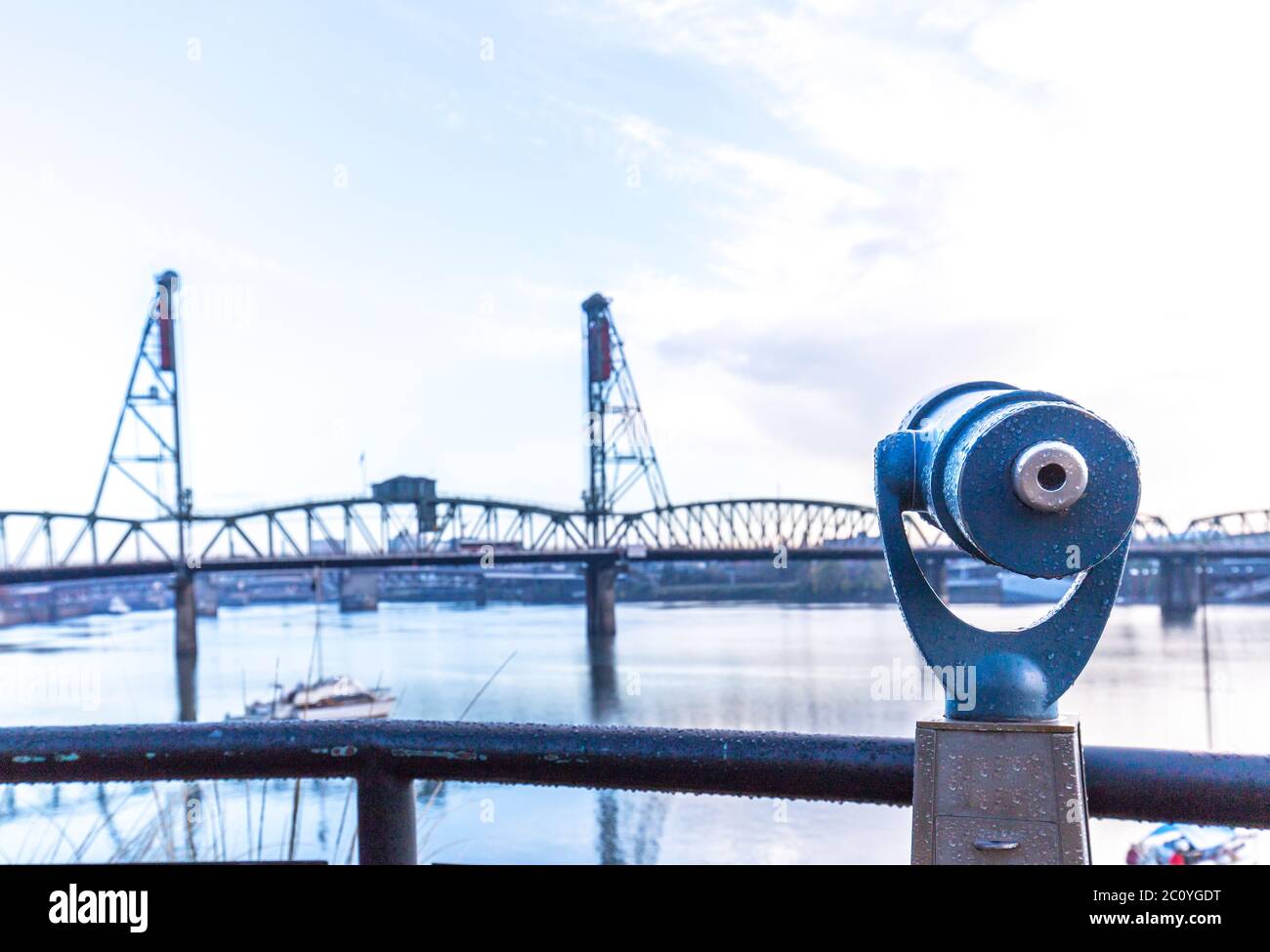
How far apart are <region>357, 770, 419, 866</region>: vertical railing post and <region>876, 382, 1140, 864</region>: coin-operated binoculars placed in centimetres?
93

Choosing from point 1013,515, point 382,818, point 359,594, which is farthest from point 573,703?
point 359,594

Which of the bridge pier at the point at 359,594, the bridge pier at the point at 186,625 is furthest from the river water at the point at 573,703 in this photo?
the bridge pier at the point at 359,594

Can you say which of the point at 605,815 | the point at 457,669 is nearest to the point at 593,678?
the point at 457,669

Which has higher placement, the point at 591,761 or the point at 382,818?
the point at 591,761

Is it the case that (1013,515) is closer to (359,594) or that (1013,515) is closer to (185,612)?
(185,612)

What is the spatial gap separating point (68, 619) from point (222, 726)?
148 metres

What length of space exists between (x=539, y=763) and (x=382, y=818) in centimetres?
33

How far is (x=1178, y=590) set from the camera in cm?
8312

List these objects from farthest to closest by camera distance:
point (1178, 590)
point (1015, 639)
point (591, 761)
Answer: point (1178, 590)
point (591, 761)
point (1015, 639)

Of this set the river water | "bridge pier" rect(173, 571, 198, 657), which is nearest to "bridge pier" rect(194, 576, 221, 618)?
the river water

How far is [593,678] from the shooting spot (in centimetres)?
4953

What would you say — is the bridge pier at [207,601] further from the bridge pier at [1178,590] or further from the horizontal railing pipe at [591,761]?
the horizontal railing pipe at [591,761]
